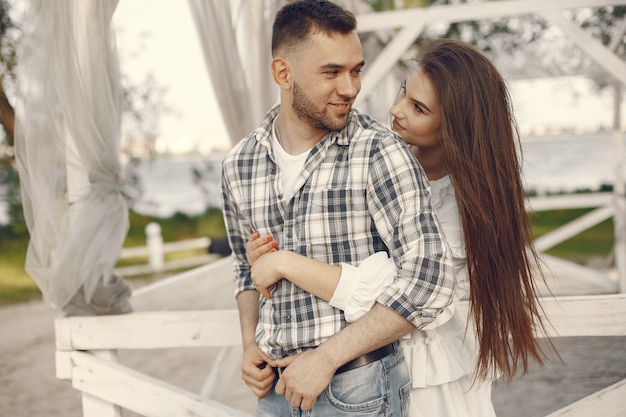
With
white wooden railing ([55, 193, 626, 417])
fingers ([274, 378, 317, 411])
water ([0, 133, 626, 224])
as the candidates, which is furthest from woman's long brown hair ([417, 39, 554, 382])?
water ([0, 133, 626, 224])

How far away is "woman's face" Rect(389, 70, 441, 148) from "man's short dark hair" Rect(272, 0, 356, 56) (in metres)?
0.27

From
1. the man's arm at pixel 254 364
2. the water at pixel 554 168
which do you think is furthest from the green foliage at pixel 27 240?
the water at pixel 554 168

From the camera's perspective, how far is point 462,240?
1826 millimetres

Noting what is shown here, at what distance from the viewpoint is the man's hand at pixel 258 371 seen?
1.81 metres

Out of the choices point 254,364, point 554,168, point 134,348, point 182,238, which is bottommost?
point 554,168

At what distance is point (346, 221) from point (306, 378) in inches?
16.3

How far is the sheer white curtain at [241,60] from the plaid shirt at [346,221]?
1.99 metres

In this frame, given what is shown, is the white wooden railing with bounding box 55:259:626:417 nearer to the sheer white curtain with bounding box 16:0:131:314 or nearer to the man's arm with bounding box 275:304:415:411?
the sheer white curtain with bounding box 16:0:131:314

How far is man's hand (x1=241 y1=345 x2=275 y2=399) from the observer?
181 cm

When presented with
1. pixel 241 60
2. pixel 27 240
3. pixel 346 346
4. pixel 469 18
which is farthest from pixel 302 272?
pixel 27 240

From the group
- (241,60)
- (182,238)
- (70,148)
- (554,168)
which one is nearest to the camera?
(70,148)

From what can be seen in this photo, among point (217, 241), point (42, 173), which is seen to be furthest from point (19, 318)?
point (42, 173)

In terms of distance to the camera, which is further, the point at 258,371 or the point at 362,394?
the point at 258,371

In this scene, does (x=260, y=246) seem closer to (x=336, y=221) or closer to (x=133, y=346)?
(x=336, y=221)
